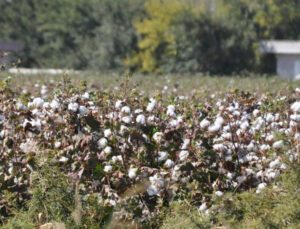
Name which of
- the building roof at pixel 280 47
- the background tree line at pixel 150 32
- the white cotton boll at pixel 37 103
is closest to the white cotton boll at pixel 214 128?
the white cotton boll at pixel 37 103

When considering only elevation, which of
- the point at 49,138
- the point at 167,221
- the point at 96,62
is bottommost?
the point at 96,62

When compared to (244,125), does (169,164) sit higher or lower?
lower

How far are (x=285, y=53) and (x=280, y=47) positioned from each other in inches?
13.0

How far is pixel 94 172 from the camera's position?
5727 millimetres

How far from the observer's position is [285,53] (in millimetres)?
35094

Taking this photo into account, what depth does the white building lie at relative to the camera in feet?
115

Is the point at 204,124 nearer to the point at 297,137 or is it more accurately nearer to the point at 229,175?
the point at 229,175

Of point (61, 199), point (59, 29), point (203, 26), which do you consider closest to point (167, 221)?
point (61, 199)

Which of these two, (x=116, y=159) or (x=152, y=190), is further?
(x=116, y=159)

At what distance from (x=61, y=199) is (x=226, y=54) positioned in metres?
28.8

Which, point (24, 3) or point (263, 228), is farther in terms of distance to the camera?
point (24, 3)

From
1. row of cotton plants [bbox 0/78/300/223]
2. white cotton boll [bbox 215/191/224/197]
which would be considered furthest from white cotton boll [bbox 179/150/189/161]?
white cotton boll [bbox 215/191/224/197]

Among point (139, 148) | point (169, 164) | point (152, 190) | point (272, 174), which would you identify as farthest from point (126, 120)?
point (272, 174)

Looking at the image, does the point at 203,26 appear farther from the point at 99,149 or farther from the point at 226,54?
the point at 99,149
